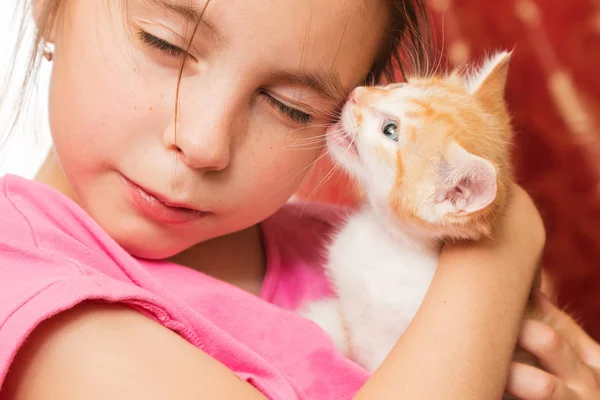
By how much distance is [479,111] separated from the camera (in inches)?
39.1

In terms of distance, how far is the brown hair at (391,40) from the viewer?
0.91m

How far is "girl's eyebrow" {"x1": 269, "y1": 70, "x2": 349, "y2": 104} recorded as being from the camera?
82 centimetres

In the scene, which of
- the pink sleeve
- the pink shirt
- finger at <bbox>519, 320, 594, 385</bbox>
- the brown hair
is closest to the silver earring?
the brown hair

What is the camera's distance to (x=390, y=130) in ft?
3.26

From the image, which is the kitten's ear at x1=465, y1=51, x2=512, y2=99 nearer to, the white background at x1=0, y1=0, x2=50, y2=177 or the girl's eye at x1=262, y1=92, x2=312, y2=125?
the girl's eye at x1=262, y1=92, x2=312, y2=125

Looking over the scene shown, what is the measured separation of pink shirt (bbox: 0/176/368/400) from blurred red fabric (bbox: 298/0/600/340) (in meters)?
0.35

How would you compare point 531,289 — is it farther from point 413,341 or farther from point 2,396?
point 2,396

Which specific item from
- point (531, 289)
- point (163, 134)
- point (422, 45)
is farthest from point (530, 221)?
point (163, 134)

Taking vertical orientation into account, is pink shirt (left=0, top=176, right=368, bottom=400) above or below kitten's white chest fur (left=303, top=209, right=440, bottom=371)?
below

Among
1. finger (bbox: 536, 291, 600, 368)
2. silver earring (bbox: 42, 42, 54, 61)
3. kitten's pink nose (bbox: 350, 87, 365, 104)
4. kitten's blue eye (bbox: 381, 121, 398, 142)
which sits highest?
kitten's pink nose (bbox: 350, 87, 365, 104)

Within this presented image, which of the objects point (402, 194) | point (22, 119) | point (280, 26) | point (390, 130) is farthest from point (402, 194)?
point (22, 119)

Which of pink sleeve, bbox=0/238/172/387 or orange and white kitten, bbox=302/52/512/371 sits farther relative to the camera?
orange and white kitten, bbox=302/52/512/371

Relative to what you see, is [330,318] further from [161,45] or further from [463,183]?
[161,45]

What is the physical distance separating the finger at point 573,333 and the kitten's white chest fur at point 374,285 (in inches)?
9.6
